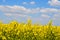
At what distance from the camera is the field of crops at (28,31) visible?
24.8ft

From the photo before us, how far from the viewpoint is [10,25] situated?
7.90m

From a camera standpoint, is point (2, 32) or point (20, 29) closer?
point (2, 32)

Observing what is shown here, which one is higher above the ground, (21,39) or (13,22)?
(13,22)

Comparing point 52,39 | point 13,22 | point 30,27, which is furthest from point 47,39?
point 13,22

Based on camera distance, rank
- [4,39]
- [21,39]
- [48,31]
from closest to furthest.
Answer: [4,39] → [21,39] → [48,31]

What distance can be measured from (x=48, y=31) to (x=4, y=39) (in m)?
1.72

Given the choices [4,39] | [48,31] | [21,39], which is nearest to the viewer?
[4,39]

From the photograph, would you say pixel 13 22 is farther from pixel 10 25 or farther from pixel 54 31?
pixel 54 31

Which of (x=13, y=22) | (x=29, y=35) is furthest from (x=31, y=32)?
(x=13, y=22)

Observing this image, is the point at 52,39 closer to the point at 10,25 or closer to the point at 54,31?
the point at 54,31

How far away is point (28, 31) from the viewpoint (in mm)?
7965

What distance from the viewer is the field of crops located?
7.55m

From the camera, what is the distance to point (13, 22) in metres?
7.98

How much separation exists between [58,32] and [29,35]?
1085 mm
